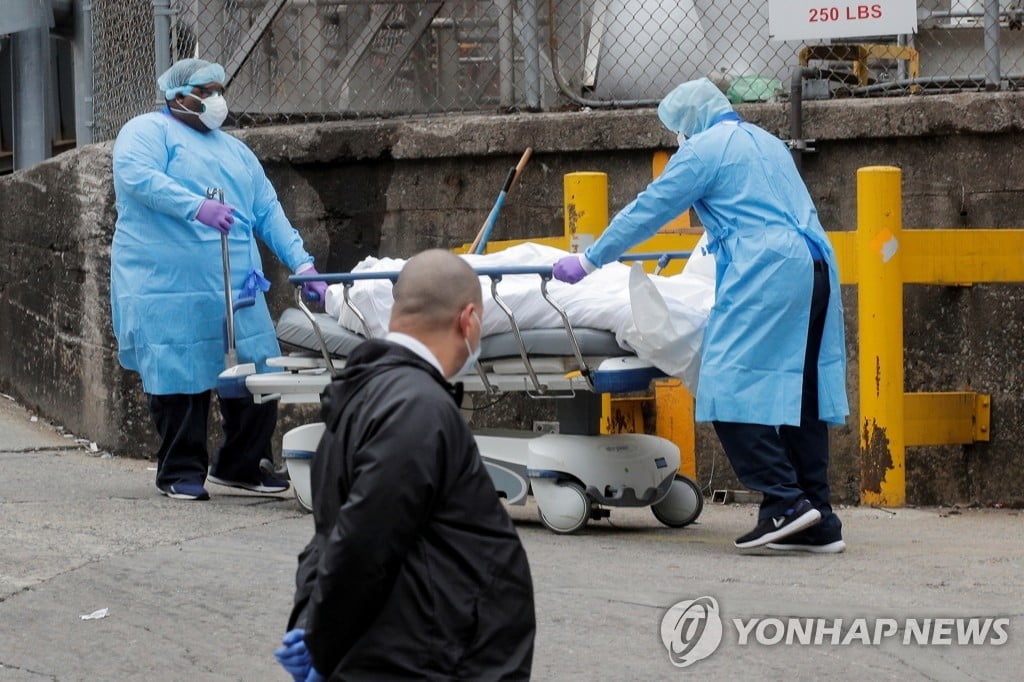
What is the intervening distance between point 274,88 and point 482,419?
84.6 inches

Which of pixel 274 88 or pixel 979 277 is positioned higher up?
pixel 274 88

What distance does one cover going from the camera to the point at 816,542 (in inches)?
223

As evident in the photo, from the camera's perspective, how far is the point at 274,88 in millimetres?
8891

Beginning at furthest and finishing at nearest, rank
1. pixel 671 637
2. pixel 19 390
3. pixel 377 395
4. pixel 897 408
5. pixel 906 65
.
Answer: pixel 19 390, pixel 906 65, pixel 897 408, pixel 671 637, pixel 377 395

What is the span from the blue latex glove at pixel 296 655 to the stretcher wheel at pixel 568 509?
3.20 meters

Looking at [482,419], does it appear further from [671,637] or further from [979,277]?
[671,637]

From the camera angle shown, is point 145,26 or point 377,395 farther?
point 145,26

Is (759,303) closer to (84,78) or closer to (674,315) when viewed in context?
(674,315)

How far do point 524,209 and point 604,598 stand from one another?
3.75 m

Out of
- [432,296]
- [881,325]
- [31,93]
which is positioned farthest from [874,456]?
[31,93]

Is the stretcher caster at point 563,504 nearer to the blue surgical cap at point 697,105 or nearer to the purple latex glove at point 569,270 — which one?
the purple latex glove at point 569,270

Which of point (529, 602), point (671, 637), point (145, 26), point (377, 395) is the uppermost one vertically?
point (145, 26)

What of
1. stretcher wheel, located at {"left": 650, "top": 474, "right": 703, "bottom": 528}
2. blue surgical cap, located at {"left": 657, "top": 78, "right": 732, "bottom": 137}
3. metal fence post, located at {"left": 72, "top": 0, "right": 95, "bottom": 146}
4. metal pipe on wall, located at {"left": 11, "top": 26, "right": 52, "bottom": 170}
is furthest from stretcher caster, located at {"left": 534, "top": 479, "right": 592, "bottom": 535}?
metal pipe on wall, located at {"left": 11, "top": 26, "right": 52, "bottom": 170}

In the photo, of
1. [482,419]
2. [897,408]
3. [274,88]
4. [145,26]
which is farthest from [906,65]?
[145,26]
